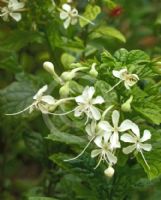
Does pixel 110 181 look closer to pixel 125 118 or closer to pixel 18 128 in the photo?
pixel 125 118

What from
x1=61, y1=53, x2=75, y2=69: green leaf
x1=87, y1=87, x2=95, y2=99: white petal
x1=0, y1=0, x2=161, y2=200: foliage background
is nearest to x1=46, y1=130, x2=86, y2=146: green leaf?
x1=0, y1=0, x2=161, y2=200: foliage background

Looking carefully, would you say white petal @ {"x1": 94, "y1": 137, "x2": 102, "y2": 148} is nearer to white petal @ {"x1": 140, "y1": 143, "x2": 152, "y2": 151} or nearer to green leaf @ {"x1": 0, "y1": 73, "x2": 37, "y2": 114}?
white petal @ {"x1": 140, "y1": 143, "x2": 152, "y2": 151}

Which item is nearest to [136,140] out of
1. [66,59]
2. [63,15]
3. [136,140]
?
[136,140]

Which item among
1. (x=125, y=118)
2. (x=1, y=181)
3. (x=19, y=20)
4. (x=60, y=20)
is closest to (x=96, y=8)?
(x=60, y=20)

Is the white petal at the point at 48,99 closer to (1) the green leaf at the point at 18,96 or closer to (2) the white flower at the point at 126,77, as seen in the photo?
(2) the white flower at the point at 126,77

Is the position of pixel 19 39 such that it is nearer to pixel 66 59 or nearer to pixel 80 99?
pixel 66 59

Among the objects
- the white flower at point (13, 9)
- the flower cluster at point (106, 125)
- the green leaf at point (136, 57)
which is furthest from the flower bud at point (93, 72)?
the white flower at point (13, 9)
